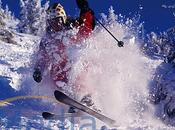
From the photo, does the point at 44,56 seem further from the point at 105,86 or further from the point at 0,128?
the point at 0,128

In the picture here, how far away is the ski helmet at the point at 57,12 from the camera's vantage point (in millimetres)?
8719

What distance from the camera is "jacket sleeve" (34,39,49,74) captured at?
8.42 metres

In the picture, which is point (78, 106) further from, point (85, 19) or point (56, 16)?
point (56, 16)

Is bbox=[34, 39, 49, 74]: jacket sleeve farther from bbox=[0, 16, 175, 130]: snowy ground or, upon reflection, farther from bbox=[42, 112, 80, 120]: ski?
bbox=[42, 112, 80, 120]: ski

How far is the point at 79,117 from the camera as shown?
655cm

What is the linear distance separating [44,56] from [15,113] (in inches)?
88.7

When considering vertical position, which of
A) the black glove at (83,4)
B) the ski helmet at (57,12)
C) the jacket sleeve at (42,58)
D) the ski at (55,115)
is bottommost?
the ski at (55,115)

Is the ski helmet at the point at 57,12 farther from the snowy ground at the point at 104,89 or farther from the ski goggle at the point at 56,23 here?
the snowy ground at the point at 104,89

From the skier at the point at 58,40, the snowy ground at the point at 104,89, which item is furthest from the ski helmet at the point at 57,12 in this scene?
the snowy ground at the point at 104,89

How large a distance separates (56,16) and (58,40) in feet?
2.35

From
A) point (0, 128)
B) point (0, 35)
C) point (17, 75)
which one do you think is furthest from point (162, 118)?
point (0, 35)

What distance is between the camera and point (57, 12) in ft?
28.8

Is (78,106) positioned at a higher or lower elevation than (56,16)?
lower

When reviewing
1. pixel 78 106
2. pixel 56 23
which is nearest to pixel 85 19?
pixel 56 23
